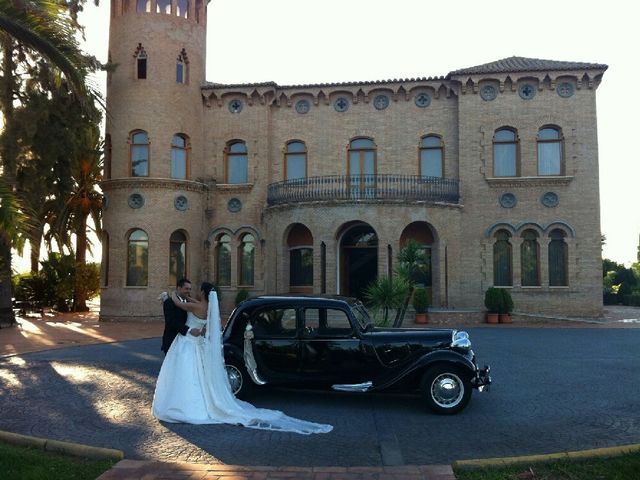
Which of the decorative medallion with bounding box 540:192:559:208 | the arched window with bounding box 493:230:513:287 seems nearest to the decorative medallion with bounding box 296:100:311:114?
the arched window with bounding box 493:230:513:287

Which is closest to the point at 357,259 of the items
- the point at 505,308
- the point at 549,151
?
the point at 505,308

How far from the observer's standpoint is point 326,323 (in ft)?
27.7

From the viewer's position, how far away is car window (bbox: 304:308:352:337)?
27.3 feet

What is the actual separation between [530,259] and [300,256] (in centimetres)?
965

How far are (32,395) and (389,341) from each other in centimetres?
581

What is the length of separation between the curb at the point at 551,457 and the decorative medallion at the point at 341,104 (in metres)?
21.4

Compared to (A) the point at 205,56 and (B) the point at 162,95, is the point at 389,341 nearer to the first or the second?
(B) the point at 162,95

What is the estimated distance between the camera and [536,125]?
2400cm

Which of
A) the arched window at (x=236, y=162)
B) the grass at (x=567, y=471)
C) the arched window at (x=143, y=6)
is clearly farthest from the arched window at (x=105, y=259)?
the grass at (x=567, y=471)

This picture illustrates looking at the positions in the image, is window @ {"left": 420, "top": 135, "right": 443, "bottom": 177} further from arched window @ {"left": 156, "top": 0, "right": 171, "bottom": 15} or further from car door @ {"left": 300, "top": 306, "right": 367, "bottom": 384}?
car door @ {"left": 300, "top": 306, "right": 367, "bottom": 384}

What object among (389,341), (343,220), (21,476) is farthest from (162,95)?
(21,476)

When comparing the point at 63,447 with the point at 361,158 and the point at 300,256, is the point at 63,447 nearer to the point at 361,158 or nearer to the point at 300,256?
the point at 300,256

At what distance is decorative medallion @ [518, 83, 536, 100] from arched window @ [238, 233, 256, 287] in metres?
13.0

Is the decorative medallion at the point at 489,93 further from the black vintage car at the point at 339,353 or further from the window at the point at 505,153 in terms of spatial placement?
the black vintage car at the point at 339,353
